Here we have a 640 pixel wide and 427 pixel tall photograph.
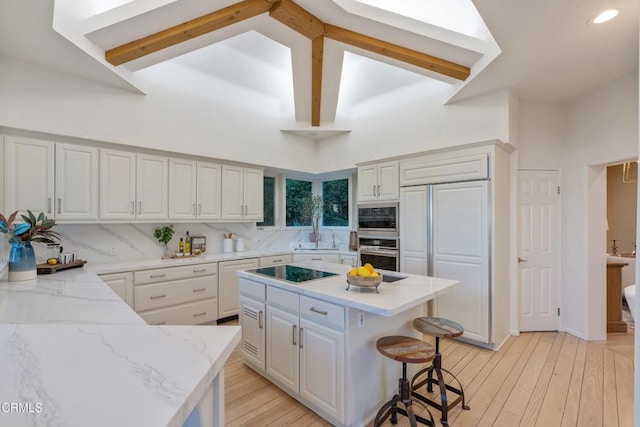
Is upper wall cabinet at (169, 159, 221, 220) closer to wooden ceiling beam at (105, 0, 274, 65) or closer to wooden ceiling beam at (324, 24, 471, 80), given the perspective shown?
wooden ceiling beam at (105, 0, 274, 65)

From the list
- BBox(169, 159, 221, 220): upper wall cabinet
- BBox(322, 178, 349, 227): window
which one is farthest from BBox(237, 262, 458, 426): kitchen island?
BBox(322, 178, 349, 227): window

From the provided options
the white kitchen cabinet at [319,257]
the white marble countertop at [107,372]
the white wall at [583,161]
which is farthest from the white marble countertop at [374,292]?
the white wall at [583,161]

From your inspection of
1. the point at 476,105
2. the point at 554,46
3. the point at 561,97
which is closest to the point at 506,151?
the point at 476,105

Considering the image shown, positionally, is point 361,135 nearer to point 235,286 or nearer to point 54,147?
Result: point 235,286

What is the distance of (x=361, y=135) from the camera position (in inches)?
187

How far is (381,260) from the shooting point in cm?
401

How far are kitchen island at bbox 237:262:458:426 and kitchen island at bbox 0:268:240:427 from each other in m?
0.99

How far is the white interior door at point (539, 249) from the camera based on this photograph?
3.62m

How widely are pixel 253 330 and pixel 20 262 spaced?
1849mm

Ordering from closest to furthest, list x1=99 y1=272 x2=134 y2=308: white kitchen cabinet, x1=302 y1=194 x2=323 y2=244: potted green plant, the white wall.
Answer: x1=99 y1=272 x2=134 y2=308: white kitchen cabinet, the white wall, x1=302 y1=194 x2=323 y2=244: potted green plant

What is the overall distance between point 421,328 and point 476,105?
8.98ft

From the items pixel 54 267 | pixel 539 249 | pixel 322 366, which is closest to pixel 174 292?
pixel 54 267

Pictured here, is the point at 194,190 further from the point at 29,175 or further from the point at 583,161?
the point at 583,161

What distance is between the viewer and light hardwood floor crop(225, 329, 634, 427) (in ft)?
6.91
